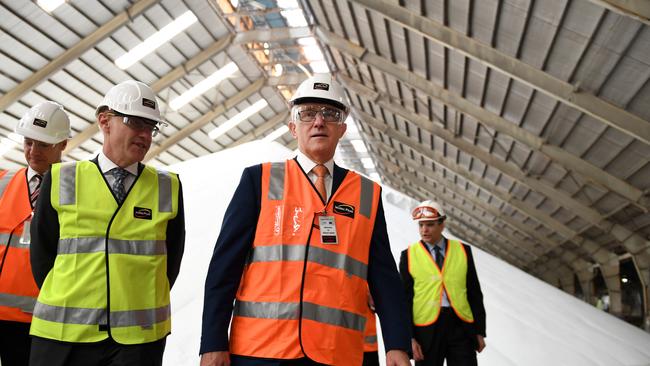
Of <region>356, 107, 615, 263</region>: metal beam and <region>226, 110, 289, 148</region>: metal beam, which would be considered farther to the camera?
<region>226, 110, 289, 148</region>: metal beam

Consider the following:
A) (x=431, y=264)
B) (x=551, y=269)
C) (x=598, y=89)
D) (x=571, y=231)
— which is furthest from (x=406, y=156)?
(x=431, y=264)

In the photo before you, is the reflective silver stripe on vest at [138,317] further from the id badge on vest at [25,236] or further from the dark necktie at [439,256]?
the dark necktie at [439,256]

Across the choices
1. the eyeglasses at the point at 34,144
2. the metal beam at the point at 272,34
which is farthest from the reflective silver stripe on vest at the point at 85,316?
the metal beam at the point at 272,34

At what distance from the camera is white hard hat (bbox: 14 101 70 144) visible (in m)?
3.02

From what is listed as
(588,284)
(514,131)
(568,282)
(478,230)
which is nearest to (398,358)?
(514,131)

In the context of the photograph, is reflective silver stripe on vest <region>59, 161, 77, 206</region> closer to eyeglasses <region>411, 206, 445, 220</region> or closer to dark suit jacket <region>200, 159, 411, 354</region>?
dark suit jacket <region>200, 159, 411, 354</region>

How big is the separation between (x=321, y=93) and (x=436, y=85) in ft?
41.5

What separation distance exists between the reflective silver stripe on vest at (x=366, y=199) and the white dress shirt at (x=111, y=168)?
103 centimetres

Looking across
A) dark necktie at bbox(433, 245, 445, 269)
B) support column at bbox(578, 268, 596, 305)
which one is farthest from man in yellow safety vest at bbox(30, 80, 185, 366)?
support column at bbox(578, 268, 596, 305)

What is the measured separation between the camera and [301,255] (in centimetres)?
200

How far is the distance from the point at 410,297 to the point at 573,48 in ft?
24.0

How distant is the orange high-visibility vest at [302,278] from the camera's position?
6.26 ft

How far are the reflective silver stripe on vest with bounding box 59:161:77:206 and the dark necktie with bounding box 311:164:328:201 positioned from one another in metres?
1.01

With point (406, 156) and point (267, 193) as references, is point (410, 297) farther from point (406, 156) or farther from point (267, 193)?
point (406, 156)
